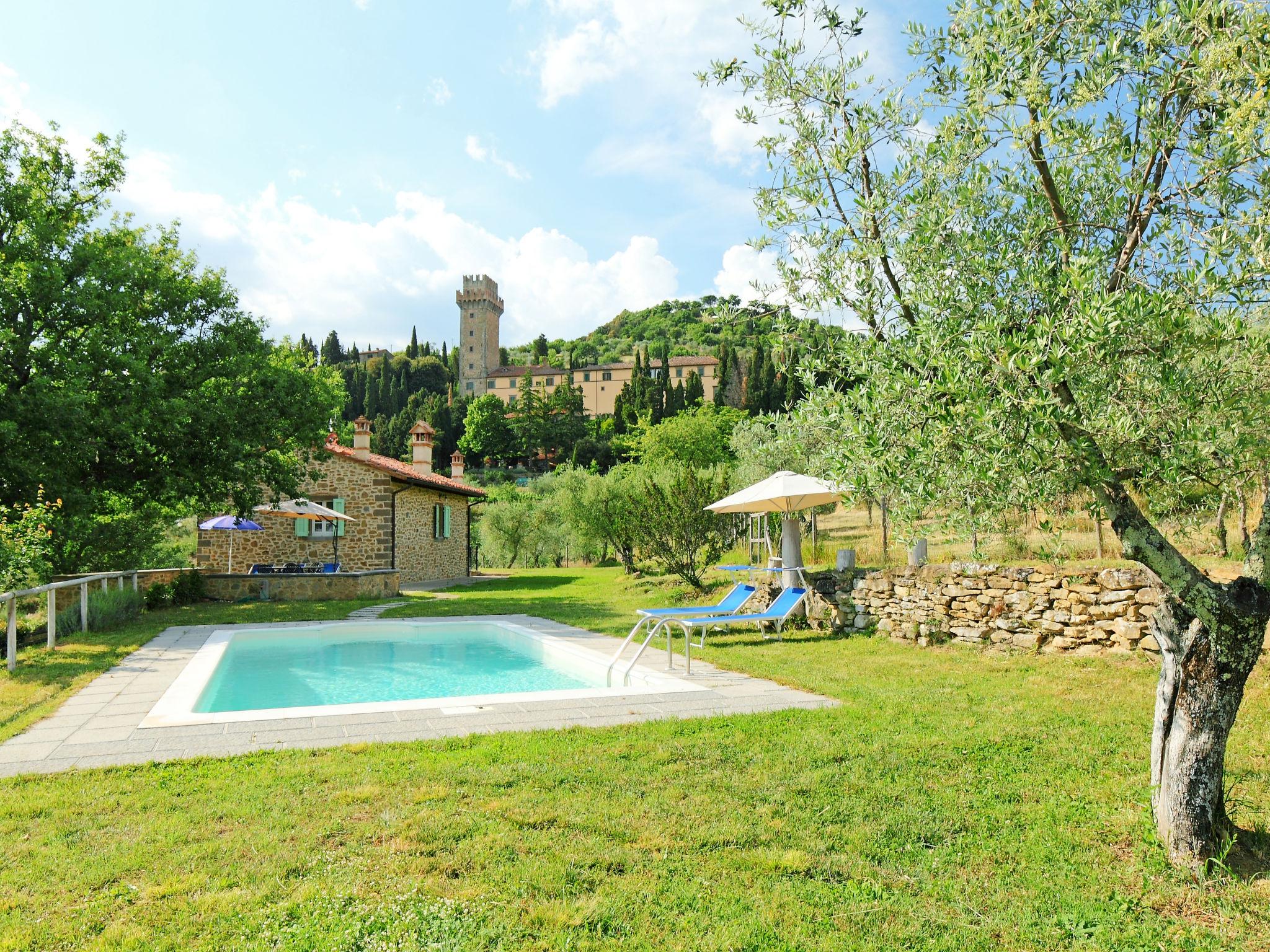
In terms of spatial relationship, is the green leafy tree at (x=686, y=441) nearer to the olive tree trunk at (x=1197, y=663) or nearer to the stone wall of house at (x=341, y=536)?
the stone wall of house at (x=341, y=536)

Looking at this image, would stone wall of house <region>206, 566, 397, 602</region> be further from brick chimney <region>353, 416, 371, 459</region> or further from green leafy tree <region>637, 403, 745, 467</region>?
green leafy tree <region>637, 403, 745, 467</region>

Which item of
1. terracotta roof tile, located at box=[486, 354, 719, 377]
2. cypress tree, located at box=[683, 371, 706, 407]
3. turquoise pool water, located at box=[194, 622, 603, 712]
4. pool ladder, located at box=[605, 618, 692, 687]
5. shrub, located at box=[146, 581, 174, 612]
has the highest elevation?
terracotta roof tile, located at box=[486, 354, 719, 377]

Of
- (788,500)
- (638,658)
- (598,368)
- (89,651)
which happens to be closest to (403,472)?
(89,651)

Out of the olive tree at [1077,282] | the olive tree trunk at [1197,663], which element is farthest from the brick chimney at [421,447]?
the olive tree trunk at [1197,663]

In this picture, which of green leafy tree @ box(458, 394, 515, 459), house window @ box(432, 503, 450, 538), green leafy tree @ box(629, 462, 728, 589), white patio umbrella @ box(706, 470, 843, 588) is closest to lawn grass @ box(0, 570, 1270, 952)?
white patio umbrella @ box(706, 470, 843, 588)

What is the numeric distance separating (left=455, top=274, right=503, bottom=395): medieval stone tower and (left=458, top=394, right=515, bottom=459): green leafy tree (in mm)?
26702

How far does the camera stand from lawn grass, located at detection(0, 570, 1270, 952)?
272 centimetres

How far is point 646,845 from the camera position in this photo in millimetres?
3354

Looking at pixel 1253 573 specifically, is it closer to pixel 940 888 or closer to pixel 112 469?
pixel 940 888

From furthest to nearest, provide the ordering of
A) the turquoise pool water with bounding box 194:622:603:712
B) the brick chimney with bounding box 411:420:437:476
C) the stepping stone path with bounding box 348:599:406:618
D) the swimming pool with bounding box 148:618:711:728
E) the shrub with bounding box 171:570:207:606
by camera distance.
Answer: the brick chimney with bounding box 411:420:437:476 < the shrub with bounding box 171:570:207:606 < the stepping stone path with bounding box 348:599:406:618 < the turquoise pool water with bounding box 194:622:603:712 < the swimming pool with bounding box 148:618:711:728

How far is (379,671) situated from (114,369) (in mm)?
7055

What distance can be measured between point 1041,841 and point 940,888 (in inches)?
28.6

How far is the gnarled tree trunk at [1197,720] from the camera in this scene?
3.09 m

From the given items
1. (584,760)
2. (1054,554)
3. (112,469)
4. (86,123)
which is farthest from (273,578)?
(1054,554)
